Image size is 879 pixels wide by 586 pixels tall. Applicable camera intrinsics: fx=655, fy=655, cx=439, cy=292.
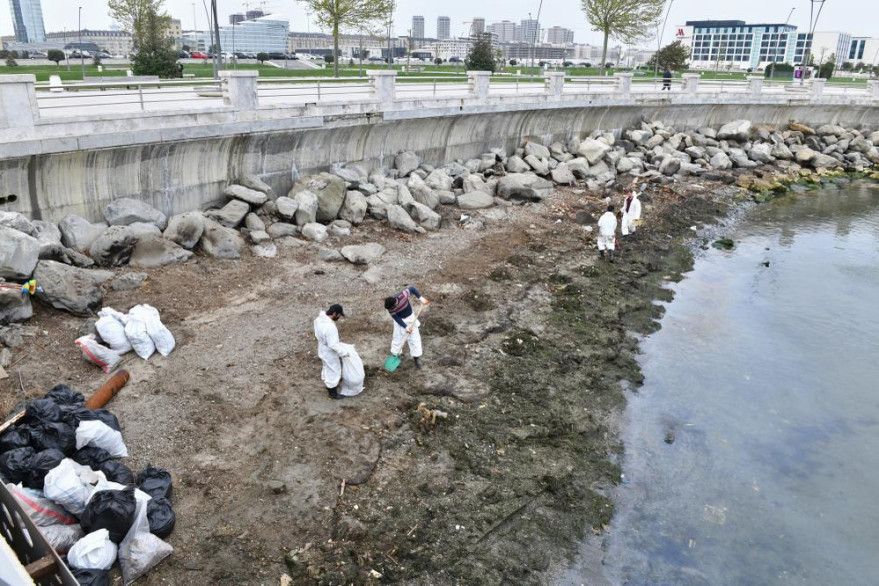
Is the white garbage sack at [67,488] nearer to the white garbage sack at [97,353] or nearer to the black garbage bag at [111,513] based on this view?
the black garbage bag at [111,513]

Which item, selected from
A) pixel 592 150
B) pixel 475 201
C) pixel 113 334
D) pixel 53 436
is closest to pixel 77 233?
pixel 113 334

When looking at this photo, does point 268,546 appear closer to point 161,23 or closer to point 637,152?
point 637,152

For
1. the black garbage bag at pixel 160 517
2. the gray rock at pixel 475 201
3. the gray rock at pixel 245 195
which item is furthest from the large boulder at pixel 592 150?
the black garbage bag at pixel 160 517

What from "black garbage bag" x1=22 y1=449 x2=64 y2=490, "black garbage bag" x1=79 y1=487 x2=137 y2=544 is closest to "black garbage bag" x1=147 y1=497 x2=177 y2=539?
"black garbage bag" x1=79 y1=487 x2=137 y2=544

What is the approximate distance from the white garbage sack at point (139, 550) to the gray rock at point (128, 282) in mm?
5769

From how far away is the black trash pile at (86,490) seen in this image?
5.59m

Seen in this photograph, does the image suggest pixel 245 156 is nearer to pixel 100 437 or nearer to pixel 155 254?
pixel 155 254

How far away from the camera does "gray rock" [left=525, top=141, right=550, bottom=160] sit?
73.8 ft

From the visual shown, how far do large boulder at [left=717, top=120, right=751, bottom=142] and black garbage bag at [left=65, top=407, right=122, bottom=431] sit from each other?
94.0 ft

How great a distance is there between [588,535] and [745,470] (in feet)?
8.80

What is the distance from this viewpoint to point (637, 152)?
84.6 ft

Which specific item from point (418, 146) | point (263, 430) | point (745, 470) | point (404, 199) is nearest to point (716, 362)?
point (745, 470)

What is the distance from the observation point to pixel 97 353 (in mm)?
8648

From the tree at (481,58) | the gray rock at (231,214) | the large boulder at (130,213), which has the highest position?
the tree at (481,58)
